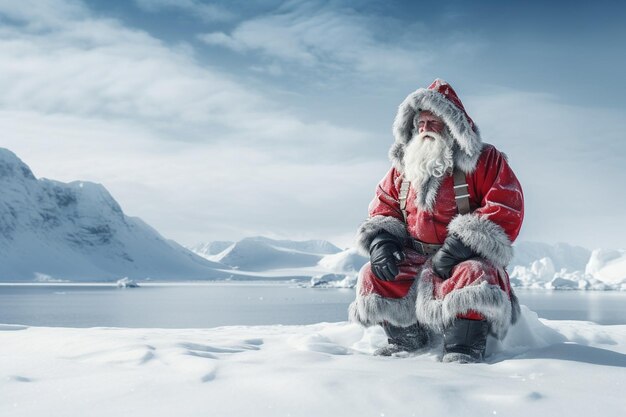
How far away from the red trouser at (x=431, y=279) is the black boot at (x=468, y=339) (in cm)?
4

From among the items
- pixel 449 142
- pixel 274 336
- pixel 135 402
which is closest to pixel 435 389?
pixel 135 402

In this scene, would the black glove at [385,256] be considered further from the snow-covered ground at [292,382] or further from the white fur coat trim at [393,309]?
the snow-covered ground at [292,382]

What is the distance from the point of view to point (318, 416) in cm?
192

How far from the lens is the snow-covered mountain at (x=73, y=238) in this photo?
130 m

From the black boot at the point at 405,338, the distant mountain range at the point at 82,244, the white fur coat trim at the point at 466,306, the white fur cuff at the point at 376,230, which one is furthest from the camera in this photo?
the distant mountain range at the point at 82,244

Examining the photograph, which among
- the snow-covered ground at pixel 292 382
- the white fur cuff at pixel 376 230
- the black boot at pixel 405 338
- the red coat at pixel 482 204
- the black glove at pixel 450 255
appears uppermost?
the red coat at pixel 482 204

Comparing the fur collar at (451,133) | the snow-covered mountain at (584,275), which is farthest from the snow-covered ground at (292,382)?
the snow-covered mountain at (584,275)

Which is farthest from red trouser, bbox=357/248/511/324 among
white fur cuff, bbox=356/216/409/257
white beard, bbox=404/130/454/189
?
white beard, bbox=404/130/454/189

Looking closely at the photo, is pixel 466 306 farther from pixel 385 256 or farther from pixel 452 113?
pixel 452 113

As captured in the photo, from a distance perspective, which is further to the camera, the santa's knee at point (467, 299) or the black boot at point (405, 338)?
the black boot at point (405, 338)

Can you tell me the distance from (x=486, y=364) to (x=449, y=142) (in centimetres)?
123

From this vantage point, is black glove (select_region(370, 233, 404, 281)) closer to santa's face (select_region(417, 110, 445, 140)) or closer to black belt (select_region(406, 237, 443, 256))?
black belt (select_region(406, 237, 443, 256))

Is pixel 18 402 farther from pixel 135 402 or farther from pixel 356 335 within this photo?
pixel 356 335

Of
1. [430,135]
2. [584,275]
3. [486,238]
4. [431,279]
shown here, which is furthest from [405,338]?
[584,275]
